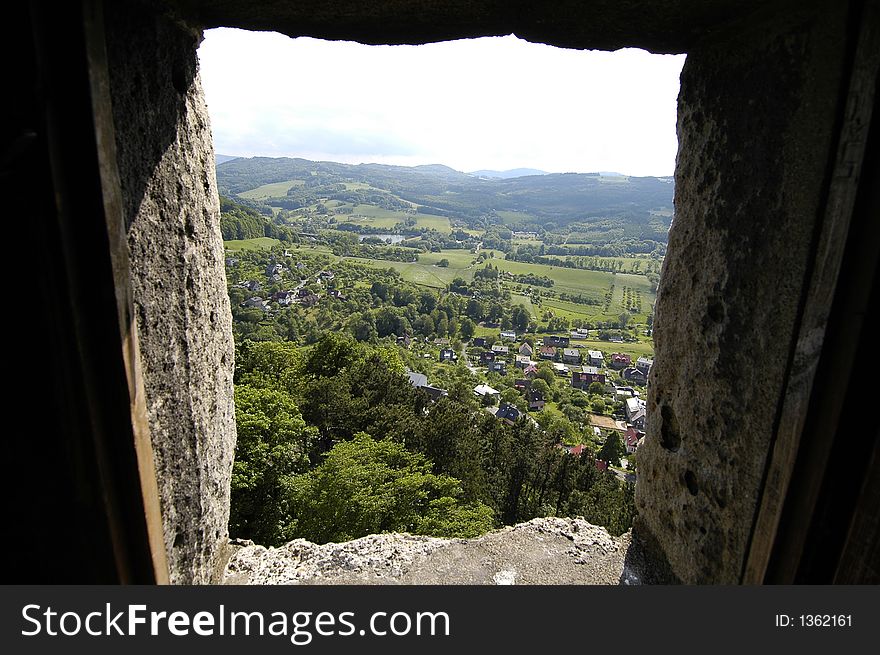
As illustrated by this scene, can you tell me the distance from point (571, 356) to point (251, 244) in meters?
47.6

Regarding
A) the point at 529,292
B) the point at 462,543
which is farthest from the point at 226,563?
the point at 529,292

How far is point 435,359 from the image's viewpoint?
2060 inches

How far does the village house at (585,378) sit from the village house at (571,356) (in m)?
4.87

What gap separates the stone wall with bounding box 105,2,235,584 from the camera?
6.45 feet

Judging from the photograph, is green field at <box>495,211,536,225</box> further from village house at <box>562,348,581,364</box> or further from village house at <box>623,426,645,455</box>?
village house at <box>623,426,645,455</box>

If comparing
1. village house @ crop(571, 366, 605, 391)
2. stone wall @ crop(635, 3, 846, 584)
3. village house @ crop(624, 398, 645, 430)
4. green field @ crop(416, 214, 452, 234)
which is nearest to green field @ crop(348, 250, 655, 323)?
village house @ crop(571, 366, 605, 391)

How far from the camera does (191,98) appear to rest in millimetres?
2398

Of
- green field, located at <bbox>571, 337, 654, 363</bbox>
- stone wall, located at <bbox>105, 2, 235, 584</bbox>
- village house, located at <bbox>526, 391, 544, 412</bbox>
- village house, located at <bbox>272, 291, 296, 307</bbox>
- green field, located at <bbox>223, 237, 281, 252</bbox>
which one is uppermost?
stone wall, located at <bbox>105, 2, 235, 584</bbox>

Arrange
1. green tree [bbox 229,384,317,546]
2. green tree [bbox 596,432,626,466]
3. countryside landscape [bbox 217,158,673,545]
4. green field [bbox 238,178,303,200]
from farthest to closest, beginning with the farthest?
green field [bbox 238,178,303,200] → green tree [bbox 596,432,626,466] → countryside landscape [bbox 217,158,673,545] → green tree [bbox 229,384,317,546]

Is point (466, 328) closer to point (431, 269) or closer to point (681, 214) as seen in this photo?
point (431, 269)

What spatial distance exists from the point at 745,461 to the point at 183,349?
2621 millimetres

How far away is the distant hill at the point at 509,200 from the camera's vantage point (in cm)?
13300

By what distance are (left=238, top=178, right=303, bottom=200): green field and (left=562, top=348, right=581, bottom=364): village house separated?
11664 cm

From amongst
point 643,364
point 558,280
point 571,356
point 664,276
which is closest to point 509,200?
point 558,280
